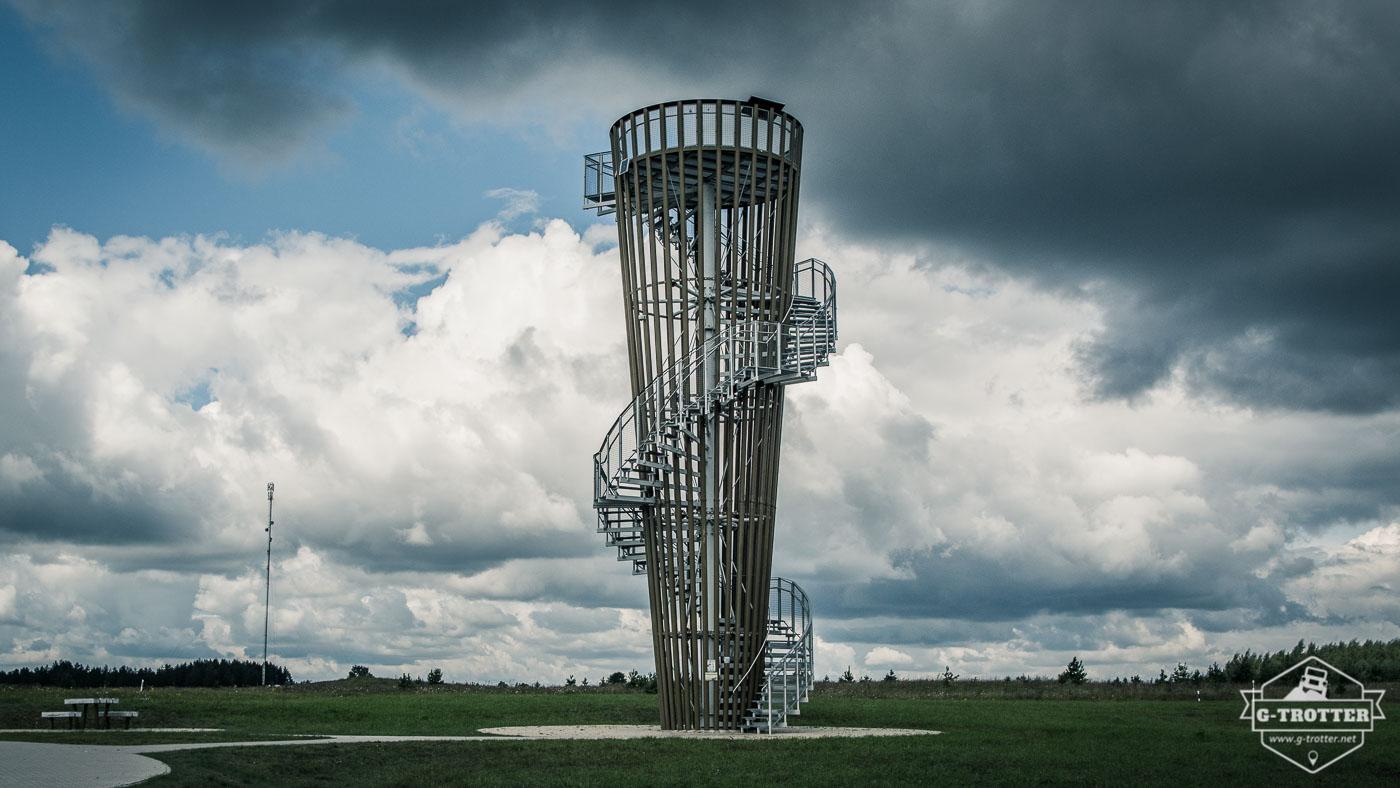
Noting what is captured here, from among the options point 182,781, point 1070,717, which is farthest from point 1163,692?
point 182,781

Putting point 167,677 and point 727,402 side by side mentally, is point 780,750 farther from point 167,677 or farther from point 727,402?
point 167,677

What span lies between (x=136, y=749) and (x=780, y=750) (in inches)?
400

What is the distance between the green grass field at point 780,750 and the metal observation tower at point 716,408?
3.44 metres

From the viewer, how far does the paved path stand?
47.5 feet

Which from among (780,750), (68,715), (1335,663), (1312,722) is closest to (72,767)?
(780,750)

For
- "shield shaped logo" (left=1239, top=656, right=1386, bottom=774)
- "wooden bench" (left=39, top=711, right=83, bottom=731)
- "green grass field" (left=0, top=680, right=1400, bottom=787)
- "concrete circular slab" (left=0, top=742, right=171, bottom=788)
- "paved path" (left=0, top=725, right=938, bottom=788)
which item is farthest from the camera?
"wooden bench" (left=39, top=711, right=83, bottom=731)

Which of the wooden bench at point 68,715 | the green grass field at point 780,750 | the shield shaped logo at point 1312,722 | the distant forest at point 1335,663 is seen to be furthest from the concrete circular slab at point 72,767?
the distant forest at point 1335,663

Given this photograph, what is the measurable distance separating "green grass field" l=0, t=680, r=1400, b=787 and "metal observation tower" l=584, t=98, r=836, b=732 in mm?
3439

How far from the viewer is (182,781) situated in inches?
580

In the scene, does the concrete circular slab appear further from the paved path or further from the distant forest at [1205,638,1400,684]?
the distant forest at [1205,638,1400,684]

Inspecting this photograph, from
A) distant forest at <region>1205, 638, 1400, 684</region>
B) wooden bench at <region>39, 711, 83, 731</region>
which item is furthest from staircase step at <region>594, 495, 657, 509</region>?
distant forest at <region>1205, 638, 1400, 684</region>

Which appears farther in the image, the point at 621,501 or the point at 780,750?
the point at 621,501

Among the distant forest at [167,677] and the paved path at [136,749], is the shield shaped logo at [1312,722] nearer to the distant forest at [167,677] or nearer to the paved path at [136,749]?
the paved path at [136,749]

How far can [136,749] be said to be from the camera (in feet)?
63.0
